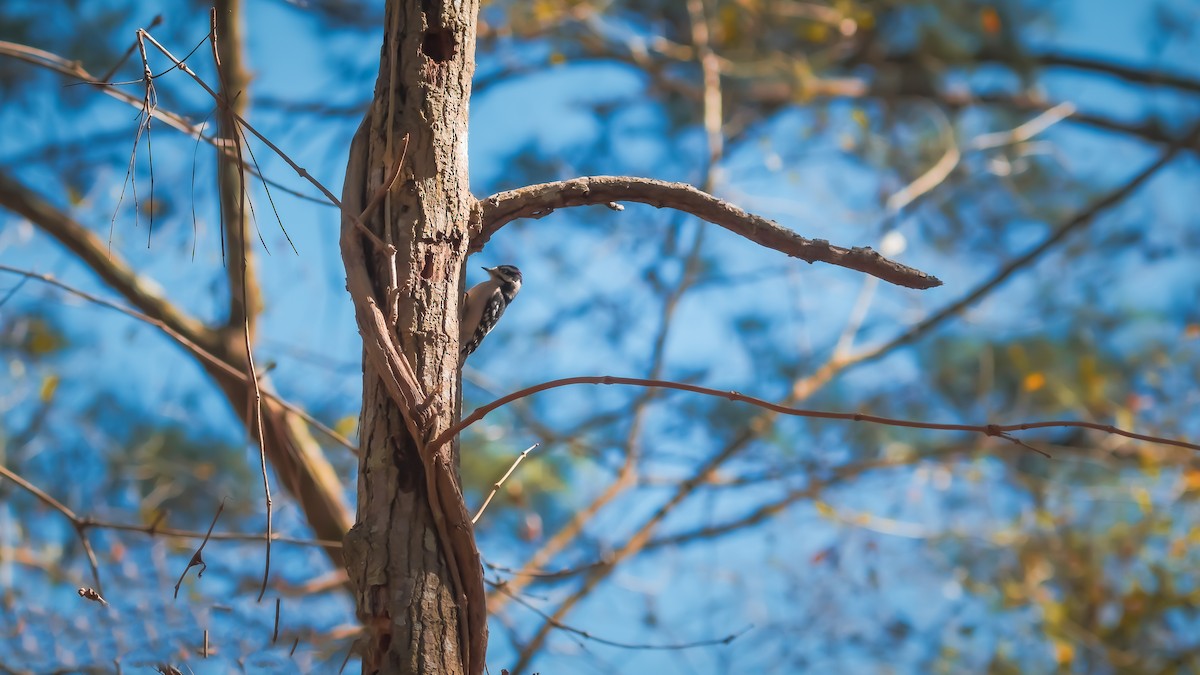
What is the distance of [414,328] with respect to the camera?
160 centimetres

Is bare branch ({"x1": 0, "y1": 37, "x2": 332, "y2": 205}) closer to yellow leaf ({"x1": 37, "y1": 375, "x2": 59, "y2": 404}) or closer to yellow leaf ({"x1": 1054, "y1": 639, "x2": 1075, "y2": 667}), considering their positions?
yellow leaf ({"x1": 37, "y1": 375, "x2": 59, "y2": 404})

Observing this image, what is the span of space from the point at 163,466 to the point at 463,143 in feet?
11.7

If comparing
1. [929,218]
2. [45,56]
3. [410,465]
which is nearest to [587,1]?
[929,218]

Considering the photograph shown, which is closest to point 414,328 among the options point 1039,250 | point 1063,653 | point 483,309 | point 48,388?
point 483,309

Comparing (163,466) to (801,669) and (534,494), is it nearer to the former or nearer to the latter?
(534,494)

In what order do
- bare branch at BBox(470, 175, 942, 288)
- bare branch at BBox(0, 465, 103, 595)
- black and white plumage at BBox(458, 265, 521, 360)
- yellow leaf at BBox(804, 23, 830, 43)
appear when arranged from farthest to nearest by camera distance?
yellow leaf at BBox(804, 23, 830, 43) → black and white plumage at BBox(458, 265, 521, 360) → bare branch at BBox(0, 465, 103, 595) → bare branch at BBox(470, 175, 942, 288)

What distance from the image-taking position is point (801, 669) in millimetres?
5363

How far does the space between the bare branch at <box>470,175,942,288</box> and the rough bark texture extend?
0.07 meters

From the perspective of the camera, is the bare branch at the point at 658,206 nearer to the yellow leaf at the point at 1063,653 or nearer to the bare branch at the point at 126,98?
the bare branch at the point at 126,98

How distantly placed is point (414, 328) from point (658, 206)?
488mm

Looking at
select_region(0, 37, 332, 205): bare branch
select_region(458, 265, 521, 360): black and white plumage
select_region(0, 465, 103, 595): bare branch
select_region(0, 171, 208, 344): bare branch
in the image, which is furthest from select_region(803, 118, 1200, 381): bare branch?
select_region(0, 465, 103, 595): bare branch

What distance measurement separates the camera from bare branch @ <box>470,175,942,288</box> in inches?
64.7

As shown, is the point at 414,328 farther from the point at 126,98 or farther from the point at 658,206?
the point at 126,98

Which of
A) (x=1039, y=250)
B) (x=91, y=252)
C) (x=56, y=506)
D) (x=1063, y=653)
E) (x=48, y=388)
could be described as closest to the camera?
(x=56, y=506)
